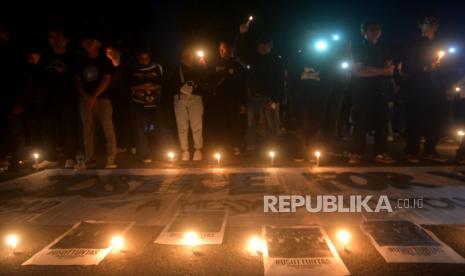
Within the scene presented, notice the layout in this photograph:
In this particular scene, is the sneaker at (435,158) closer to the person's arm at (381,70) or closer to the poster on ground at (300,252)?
the person's arm at (381,70)

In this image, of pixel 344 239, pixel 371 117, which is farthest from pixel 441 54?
pixel 344 239

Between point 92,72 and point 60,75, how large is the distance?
0.62 meters

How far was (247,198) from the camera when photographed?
137 inches

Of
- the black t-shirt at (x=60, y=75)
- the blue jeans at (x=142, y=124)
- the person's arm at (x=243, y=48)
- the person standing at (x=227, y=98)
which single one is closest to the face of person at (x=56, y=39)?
the black t-shirt at (x=60, y=75)

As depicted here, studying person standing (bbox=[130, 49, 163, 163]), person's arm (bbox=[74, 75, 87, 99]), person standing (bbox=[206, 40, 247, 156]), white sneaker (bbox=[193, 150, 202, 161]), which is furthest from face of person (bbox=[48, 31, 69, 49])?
white sneaker (bbox=[193, 150, 202, 161])

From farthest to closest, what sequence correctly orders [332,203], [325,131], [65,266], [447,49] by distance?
[325,131] → [447,49] → [332,203] → [65,266]

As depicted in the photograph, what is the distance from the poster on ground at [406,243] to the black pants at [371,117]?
124 inches

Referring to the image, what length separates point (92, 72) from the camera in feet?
18.2

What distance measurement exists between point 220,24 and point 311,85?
4.56 meters

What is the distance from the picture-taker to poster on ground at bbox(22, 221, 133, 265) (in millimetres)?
2133

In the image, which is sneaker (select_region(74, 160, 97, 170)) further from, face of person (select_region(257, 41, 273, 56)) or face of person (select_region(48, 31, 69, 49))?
face of person (select_region(257, 41, 273, 56))

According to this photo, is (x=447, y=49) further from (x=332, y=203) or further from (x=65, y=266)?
(x=65, y=266)

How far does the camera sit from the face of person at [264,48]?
20.2ft

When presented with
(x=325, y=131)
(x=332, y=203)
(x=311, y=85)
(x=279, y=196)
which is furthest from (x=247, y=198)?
(x=325, y=131)
